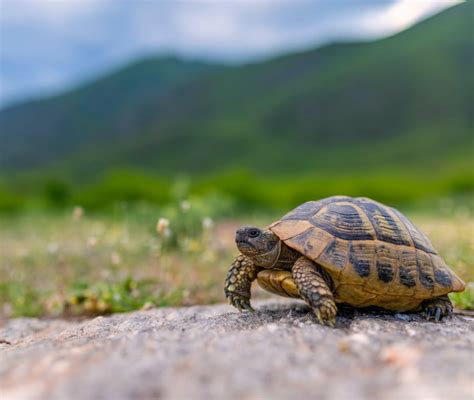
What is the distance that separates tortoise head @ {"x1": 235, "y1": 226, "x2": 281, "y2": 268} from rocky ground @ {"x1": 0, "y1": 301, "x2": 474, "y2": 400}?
0.58m

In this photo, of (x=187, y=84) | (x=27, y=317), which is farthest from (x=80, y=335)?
(x=187, y=84)

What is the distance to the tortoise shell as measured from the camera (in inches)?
122

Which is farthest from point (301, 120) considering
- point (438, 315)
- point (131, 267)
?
point (438, 315)

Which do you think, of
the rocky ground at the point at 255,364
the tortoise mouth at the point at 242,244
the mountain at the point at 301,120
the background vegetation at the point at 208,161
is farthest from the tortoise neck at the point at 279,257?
the mountain at the point at 301,120

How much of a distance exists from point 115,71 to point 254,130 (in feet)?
290

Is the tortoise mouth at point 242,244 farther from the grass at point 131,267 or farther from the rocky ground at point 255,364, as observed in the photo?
the grass at point 131,267

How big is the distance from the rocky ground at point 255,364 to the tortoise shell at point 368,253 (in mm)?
305

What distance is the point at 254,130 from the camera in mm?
90812

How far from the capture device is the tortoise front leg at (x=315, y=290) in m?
2.90

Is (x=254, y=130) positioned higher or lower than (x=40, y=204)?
higher

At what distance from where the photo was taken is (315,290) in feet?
9.72

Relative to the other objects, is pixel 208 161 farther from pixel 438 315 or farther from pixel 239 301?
pixel 438 315

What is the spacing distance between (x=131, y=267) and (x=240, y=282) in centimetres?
324

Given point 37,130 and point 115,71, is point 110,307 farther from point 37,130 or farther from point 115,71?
point 115,71
